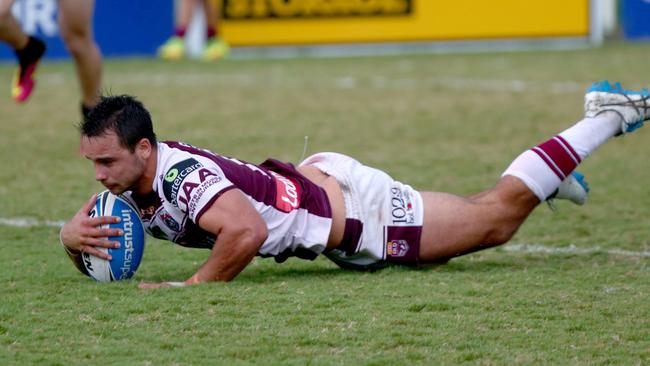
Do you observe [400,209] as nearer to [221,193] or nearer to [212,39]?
[221,193]

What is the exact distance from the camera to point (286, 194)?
4992 millimetres

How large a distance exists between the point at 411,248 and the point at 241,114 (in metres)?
6.36

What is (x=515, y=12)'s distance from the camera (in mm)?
17734

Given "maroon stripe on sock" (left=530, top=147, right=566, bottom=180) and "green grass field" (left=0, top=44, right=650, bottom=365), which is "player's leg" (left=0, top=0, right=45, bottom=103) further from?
"maroon stripe on sock" (left=530, top=147, right=566, bottom=180)

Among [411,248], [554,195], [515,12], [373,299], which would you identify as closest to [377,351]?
[373,299]

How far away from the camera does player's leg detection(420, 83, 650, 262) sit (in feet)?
17.1

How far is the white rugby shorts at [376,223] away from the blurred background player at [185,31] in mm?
11688

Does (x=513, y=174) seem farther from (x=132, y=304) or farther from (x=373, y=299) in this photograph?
(x=132, y=304)

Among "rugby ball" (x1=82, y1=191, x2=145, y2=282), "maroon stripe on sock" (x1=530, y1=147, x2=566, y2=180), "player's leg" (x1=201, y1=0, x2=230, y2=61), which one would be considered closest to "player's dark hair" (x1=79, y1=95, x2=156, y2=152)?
"rugby ball" (x1=82, y1=191, x2=145, y2=282)

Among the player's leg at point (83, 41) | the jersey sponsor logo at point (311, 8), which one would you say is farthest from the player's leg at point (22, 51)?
the jersey sponsor logo at point (311, 8)

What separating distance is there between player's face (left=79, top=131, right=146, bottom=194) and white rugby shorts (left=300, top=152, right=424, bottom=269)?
0.88 metres

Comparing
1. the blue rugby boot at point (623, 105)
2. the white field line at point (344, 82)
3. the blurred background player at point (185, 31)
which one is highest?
the blue rugby boot at point (623, 105)

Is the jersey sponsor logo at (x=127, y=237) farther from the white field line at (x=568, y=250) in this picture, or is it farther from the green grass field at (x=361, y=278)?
the white field line at (x=568, y=250)

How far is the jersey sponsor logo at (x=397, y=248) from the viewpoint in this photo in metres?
5.14
